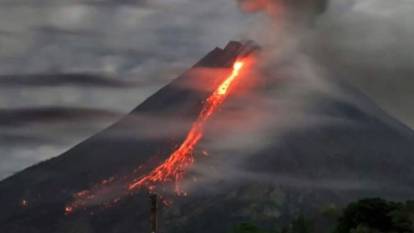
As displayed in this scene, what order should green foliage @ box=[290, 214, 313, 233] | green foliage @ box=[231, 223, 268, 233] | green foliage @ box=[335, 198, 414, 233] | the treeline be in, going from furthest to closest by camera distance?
green foliage @ box=[290, 214, 313, 233] → green foliage @ box=[231, 223, 268, 233] → green foliage @ box=[335, 198, 414, 233] → the treeline

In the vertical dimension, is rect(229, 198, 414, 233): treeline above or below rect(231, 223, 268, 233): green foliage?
below

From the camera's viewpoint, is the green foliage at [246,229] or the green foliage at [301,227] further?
the green foliage at [301,227]

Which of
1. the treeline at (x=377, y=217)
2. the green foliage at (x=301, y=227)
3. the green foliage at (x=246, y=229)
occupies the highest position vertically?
the green foliage at (x=301, y=227)

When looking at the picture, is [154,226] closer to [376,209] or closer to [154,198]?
[154,198]

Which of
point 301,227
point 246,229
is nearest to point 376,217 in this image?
point 246,229

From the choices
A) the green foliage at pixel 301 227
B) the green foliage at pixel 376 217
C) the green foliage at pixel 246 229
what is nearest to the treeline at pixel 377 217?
the green foliage at pixel 376 217

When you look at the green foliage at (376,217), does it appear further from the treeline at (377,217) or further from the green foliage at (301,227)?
the green foliage at (301,227)

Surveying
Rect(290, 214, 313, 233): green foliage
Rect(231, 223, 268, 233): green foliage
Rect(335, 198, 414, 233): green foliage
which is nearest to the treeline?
Rect(335, 198, 414, 233): green foliage

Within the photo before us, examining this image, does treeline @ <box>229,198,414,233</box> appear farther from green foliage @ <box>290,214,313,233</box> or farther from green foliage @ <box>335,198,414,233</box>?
green foliage @ <box>290,214,313,233</box>

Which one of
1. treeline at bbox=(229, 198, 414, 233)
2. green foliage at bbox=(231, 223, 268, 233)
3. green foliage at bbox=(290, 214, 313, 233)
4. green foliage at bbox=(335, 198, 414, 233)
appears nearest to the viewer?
treeline at bbox=(229, 198, 414, 233)

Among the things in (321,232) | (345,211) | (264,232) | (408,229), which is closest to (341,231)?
(345,211)

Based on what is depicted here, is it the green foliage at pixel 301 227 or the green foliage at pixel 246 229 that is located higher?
the green foliage at pixel 301 227

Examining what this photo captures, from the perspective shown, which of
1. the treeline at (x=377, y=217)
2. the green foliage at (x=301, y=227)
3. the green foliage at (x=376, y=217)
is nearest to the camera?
the treeline at (x=377, y=217)

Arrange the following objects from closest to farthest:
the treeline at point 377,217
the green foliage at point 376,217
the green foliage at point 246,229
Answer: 1. the treeline at point 377,217
2. the green foliage at point 376,217
3. the green foliage at point 246,229
